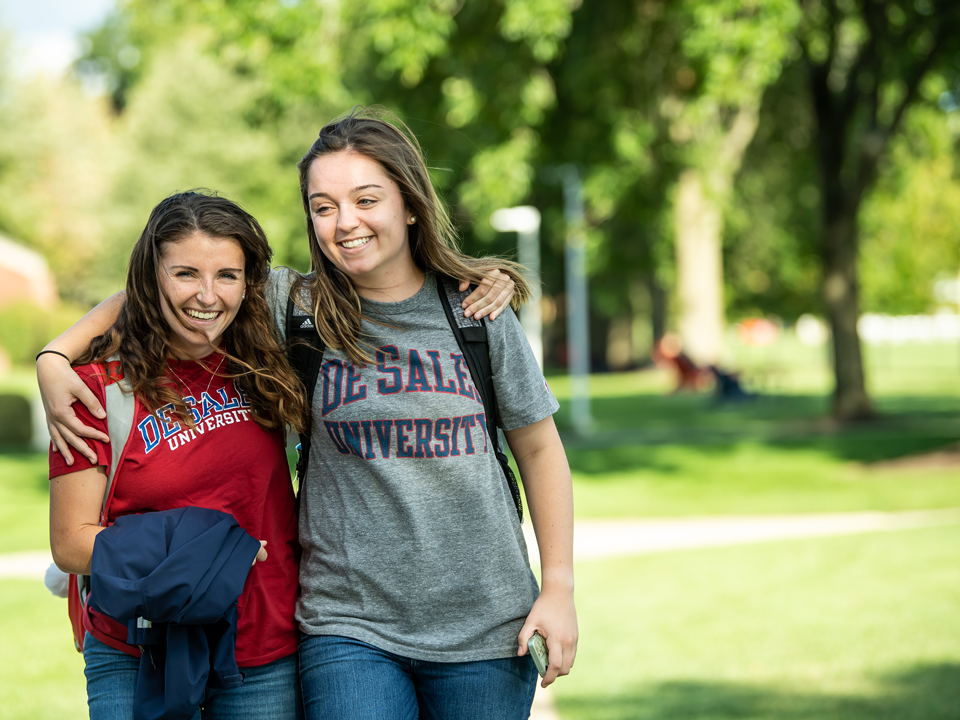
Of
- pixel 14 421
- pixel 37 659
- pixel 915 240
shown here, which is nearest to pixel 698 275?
pixel 915 240

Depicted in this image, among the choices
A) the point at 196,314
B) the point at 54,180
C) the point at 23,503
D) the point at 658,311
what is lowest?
the point at 23,503

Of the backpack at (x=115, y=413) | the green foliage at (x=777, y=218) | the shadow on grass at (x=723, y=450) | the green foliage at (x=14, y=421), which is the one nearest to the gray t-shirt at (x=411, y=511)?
the backpack at (x=115, y=413)

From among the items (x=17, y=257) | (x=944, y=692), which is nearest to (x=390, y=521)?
(x=944, y=692)

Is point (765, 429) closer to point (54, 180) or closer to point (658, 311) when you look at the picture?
point (658, 311)

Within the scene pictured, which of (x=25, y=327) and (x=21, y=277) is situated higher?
(x=21, y=277)

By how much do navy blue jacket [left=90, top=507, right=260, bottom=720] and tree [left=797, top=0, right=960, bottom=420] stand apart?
1499 cm

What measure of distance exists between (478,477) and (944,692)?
392 centimetres

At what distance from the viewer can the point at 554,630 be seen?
2148 millimetres

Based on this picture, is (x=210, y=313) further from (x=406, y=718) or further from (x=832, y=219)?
(x=832, y=219)

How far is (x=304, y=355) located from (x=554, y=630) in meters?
0.80

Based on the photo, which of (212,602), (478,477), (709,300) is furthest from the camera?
(709,300)

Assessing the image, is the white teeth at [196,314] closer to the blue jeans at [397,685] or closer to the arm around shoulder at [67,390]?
the arm around shoulder at [67,390]

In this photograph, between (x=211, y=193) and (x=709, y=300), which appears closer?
(x=211, y=193)

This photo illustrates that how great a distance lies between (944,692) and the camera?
5.01m
